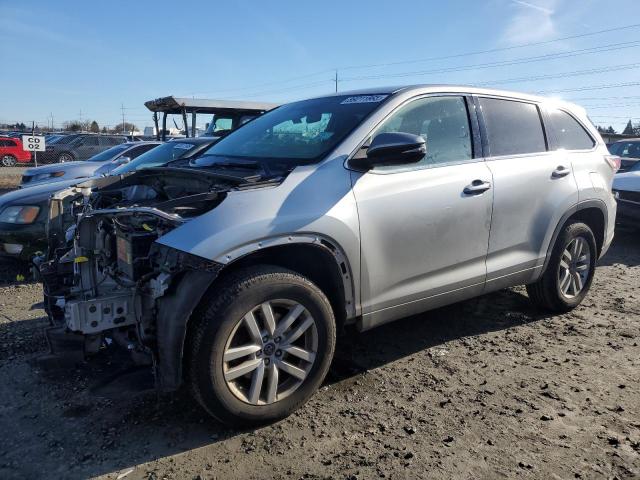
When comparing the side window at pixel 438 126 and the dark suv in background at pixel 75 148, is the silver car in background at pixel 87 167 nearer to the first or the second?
the side window at pixel 438 126

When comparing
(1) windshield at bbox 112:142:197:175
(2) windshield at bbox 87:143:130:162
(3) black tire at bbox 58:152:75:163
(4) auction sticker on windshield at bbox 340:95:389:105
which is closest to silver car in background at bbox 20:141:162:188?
(2) windshield at bbox 87:143:130:162

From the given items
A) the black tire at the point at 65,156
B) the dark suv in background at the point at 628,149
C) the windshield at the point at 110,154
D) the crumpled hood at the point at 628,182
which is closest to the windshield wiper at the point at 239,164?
the crumpled hood at the point at 628,182

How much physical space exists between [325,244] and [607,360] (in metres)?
2.40

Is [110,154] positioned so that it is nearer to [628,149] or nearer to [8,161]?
[628,149]

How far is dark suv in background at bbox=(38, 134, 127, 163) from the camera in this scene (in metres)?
23.5

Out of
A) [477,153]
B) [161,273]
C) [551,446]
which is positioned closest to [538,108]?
[477,153]

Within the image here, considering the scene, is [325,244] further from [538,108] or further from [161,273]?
[538,108]

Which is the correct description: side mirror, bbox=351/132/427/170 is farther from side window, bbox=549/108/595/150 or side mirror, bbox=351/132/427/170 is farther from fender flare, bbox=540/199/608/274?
side window, bbox=549/108/595/150

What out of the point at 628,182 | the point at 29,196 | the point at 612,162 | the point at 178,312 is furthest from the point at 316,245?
the point at 628,182

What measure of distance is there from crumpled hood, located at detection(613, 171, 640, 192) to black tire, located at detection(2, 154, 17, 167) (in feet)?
86.8

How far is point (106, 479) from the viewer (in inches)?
97.7

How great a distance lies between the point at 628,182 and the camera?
26.9 ft

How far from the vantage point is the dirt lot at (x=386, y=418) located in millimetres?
2588

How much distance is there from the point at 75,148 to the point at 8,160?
14.0ft
